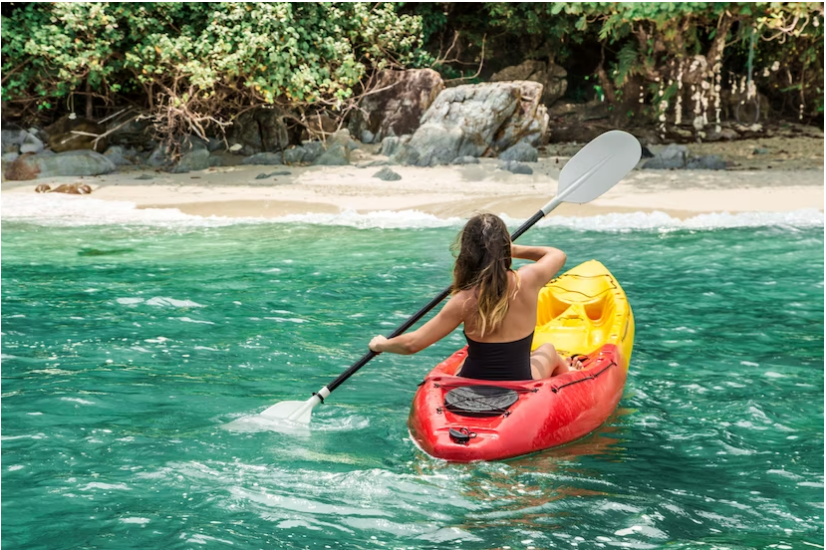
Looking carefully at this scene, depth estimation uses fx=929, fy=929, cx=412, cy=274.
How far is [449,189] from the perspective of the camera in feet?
37.9

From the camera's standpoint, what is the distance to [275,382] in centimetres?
490

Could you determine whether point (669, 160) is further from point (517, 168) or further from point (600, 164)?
point (600, 164)

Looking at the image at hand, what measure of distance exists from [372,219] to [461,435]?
6614 millimetres

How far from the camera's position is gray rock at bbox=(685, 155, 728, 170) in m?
12.9

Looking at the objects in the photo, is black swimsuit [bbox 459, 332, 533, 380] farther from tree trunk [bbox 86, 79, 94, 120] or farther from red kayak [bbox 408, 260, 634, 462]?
tree trunk [bbox 86, 79, 94, 120]

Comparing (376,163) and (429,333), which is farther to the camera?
(376,163)

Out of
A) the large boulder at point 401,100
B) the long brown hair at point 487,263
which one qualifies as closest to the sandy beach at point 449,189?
the large boulder at point 401,100

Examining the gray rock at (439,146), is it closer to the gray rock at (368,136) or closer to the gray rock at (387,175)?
the gray rock at (387,175)

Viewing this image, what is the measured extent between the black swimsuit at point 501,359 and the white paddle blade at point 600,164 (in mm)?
1365

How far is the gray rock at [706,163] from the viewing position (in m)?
12.9

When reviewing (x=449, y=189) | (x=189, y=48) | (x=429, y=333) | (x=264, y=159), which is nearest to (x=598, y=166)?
(x=429, y=333)

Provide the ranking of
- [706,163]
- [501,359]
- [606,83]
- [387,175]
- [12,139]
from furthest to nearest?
[606,83], [12,139], [706,163], [387,175], [501,359]

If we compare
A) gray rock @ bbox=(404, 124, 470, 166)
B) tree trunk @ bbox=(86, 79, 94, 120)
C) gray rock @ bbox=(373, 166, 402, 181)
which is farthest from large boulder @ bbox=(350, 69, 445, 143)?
tree trunk @ bbox=(86, 79, 94, 120)

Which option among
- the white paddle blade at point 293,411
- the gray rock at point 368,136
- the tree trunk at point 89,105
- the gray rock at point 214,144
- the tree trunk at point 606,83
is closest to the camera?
the white paddle blade at point 293,411
